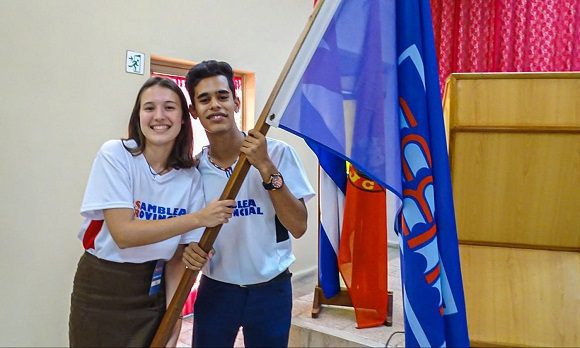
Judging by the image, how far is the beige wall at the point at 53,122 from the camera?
2105 millimetres

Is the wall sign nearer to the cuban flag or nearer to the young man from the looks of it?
the young man

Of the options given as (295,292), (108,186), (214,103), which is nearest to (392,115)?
(214,103)

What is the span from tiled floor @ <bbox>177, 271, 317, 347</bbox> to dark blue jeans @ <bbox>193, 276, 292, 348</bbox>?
1502 millimetres

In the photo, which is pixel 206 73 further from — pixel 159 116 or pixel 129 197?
pixel 129 197

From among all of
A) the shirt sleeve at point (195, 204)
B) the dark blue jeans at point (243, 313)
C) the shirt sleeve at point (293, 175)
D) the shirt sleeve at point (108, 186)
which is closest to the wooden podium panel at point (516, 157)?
the shirt sleeve at point (293, 175)

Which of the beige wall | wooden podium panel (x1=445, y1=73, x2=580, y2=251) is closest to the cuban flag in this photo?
wooden podium panel (x1=445, y1=73, x2=580, y2=251)

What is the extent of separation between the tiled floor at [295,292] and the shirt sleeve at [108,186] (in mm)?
1937

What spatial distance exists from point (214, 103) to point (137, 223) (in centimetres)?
42

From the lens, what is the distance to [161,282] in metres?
1.26

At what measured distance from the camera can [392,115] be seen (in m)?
1.02

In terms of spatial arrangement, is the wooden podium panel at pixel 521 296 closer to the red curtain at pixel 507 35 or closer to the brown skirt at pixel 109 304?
Answer: the brown skirt at pixel 109 304

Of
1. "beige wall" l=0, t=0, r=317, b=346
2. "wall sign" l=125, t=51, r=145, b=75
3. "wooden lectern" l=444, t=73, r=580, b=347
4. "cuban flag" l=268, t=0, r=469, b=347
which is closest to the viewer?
"cuban flag" l=268, t=0, r=469, b=347

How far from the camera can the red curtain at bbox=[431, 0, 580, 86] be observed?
348 cm

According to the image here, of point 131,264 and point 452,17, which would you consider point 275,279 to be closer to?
point 131,264
